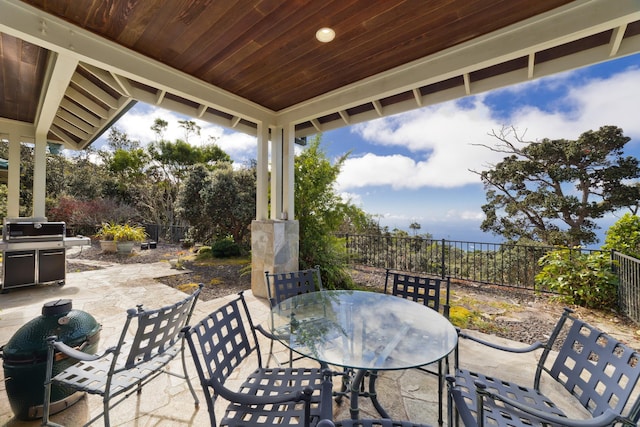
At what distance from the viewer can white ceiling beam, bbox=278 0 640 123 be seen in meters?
1.89

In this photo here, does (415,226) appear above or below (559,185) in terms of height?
below

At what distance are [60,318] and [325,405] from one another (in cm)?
182

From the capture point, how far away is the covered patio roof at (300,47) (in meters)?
1.97

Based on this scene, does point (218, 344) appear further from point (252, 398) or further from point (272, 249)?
point (272, 249)

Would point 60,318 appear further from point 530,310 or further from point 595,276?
point 595,276

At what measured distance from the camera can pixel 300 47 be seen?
2.47 m

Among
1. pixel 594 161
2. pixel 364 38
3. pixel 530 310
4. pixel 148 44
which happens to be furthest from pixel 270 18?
pixel 594 161

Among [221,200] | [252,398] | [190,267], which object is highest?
[221,200]

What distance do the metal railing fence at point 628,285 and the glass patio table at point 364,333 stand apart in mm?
3178

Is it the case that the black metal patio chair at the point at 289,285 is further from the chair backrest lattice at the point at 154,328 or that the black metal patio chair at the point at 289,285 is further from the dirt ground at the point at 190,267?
the dirt ground at the point at 190,267

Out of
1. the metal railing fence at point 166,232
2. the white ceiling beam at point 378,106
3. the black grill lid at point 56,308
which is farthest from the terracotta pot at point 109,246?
the white ceiling beam at point 378,106

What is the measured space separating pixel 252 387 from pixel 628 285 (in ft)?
15.0

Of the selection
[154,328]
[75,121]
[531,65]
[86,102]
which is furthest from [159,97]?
[531,65]

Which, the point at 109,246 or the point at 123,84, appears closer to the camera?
the point at 123,84
